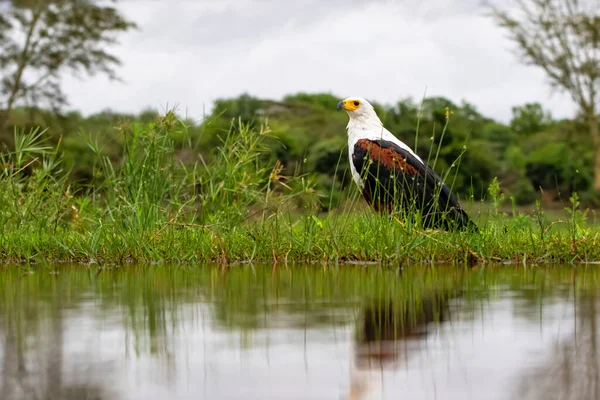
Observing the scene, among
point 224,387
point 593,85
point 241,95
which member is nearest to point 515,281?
point 224,387

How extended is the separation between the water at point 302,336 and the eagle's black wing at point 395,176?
234 cm

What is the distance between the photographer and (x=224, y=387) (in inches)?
135

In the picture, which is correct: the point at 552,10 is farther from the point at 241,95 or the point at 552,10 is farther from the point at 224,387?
the point at 224,387

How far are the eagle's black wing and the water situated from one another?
234 cm

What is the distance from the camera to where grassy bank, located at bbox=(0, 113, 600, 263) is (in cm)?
804

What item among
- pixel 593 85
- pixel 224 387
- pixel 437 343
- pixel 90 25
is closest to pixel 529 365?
pixel 437 343

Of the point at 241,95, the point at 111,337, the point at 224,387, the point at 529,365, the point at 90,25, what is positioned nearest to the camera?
the point at 224,387

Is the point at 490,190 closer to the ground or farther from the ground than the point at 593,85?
closer to the ground

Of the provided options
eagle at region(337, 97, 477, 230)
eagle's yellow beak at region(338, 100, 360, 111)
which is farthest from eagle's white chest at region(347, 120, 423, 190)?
eagle's yellow beak at region(338, 100, 360, 111)

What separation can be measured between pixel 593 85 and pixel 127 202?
32.8 metres

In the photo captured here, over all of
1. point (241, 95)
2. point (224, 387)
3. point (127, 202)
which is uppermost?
point (241, 95)

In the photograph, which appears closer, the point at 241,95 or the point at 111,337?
the point at 111,337

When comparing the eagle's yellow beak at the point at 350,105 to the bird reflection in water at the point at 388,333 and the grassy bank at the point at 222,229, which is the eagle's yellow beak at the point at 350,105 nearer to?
the grassy bank at the point at 222,229

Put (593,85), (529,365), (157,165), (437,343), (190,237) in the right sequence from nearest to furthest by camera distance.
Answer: (529,365) → (437,343) → (190,237) → (157,165) → (593,85)
